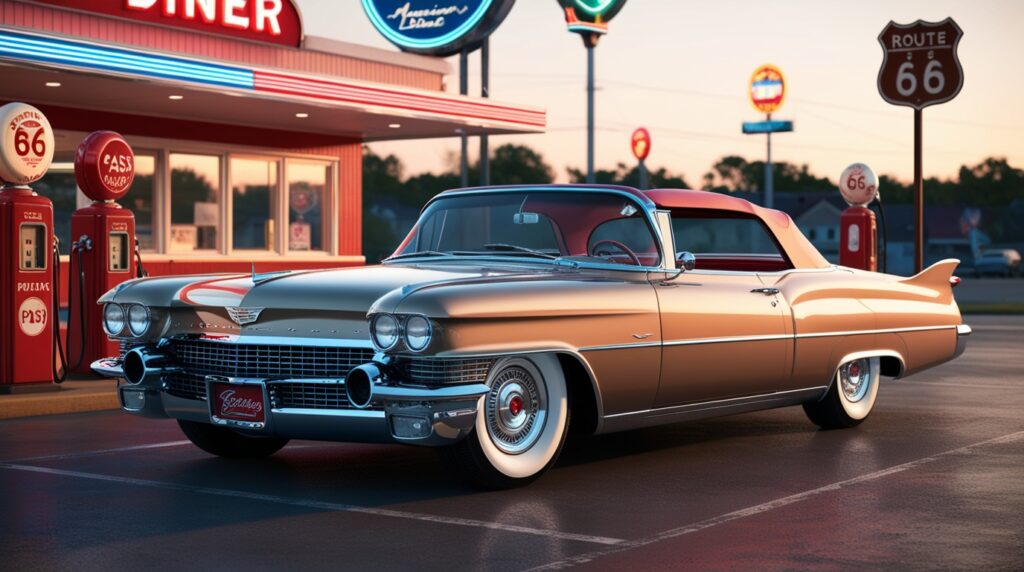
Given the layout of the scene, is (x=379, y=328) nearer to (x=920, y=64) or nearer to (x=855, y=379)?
(x=855, y=379)

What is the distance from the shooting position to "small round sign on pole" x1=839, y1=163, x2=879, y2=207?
729 inches

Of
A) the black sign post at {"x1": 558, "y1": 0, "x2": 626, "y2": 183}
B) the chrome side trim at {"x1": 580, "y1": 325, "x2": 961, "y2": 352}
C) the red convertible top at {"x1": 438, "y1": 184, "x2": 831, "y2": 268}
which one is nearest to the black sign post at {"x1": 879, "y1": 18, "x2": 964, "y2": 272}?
the chrome side trim at {"x1": 580, "y1": 325, "x2": 961, "y2": 352}

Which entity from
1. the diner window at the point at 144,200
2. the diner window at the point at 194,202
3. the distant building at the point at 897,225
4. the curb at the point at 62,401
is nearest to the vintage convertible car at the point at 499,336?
the curb at the point at 62,401

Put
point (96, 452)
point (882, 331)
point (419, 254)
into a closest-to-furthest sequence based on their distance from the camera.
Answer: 1. point (419, 254)
2. point (96, 452)
3. point (882, 331)

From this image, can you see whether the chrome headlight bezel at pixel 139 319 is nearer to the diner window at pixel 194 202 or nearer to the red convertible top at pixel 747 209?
the red convertible top at pixel 747 209

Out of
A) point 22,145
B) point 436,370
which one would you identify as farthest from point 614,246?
point 22,145

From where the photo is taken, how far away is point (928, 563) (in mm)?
5387

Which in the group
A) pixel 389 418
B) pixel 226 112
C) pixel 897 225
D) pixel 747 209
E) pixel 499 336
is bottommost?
pixel 389 418

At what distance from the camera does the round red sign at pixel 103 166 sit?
12.3 meters

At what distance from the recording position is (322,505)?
21.7 feet

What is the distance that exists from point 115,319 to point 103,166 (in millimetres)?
4961

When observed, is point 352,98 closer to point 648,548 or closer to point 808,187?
point 648,548

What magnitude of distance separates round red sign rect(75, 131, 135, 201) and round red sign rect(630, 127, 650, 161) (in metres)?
33.2

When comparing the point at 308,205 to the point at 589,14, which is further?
the point at 589,14
